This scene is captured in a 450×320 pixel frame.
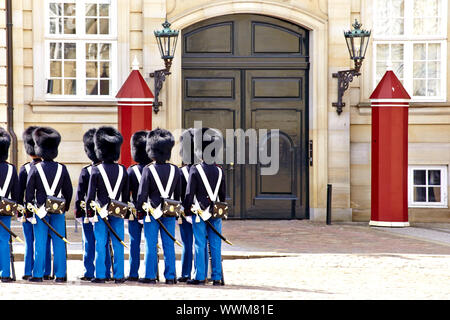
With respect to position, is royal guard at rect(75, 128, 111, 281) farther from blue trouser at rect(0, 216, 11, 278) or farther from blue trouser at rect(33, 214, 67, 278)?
blue trouser at rect(0, 216, 11, 278)

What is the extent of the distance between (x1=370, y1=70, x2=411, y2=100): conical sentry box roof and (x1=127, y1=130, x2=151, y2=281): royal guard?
5.75 m

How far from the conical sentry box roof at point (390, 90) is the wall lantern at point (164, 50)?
288 cm

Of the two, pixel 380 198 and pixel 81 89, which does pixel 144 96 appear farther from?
pixel 380 198

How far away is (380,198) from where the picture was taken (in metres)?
16.1

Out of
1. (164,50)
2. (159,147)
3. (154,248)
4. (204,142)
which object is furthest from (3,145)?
(164,50)

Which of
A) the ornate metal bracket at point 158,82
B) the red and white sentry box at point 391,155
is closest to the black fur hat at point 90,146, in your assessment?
the ornate metal bracket at point 158,82

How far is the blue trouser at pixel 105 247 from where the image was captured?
424 inches

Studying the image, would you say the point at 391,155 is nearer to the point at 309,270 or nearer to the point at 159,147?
the point at 309,270

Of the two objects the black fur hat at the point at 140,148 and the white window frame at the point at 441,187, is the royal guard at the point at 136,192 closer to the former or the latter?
the black fur hat at the point at 140,148

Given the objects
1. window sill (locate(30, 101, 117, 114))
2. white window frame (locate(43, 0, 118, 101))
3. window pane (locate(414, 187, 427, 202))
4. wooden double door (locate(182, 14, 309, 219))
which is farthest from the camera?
window pane (locate(414, 187, 427, 202))

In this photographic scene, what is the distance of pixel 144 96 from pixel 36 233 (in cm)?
527

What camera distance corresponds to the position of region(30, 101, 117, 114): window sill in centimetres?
1678

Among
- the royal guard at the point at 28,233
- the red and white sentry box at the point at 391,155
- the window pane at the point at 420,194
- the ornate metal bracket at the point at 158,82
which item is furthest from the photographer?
the window pane at the point at 420,194

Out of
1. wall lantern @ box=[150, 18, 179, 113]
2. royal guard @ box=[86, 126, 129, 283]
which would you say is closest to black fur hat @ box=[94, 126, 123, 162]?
royal guard @ box=[86, 126, 129, 283]
